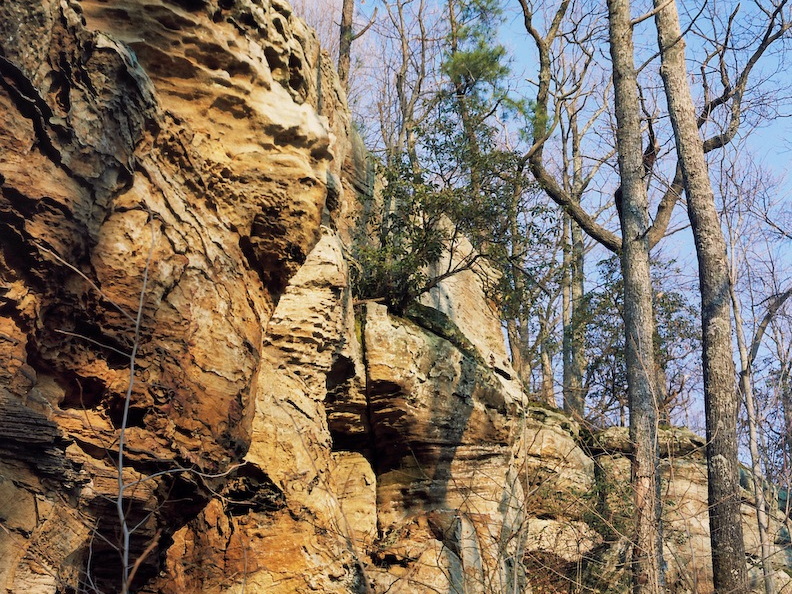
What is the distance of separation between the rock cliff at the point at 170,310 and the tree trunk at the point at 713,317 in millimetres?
2917

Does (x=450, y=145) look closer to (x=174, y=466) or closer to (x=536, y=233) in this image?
(x=536, y=233)

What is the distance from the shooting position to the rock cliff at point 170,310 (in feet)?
10.7

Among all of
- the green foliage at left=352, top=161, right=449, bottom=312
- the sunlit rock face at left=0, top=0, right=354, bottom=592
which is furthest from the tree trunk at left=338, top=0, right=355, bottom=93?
the sunlit rock face at left=0, top=0, right=354, bottom=592

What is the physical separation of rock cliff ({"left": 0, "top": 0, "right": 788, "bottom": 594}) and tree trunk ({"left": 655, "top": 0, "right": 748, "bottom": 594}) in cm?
292

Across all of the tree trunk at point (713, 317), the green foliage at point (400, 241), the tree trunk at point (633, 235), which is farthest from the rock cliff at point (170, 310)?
the tree trunk at point (633, 235)

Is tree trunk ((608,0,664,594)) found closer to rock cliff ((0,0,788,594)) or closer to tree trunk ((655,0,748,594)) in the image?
tree trunk ((655,0,748,594))

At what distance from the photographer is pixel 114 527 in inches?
143

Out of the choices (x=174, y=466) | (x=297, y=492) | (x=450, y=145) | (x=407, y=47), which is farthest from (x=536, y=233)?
(x=407, y=47)

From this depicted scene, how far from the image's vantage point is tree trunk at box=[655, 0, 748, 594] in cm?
768

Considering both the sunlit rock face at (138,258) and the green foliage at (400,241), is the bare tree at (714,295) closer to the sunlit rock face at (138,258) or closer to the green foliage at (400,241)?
the green foliage at (400,241)

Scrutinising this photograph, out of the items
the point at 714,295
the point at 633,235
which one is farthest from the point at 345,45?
the point at 714,295

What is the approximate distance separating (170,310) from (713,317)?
22.2 ft

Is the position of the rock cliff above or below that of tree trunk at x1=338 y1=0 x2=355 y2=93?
below

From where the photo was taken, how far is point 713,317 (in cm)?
867
